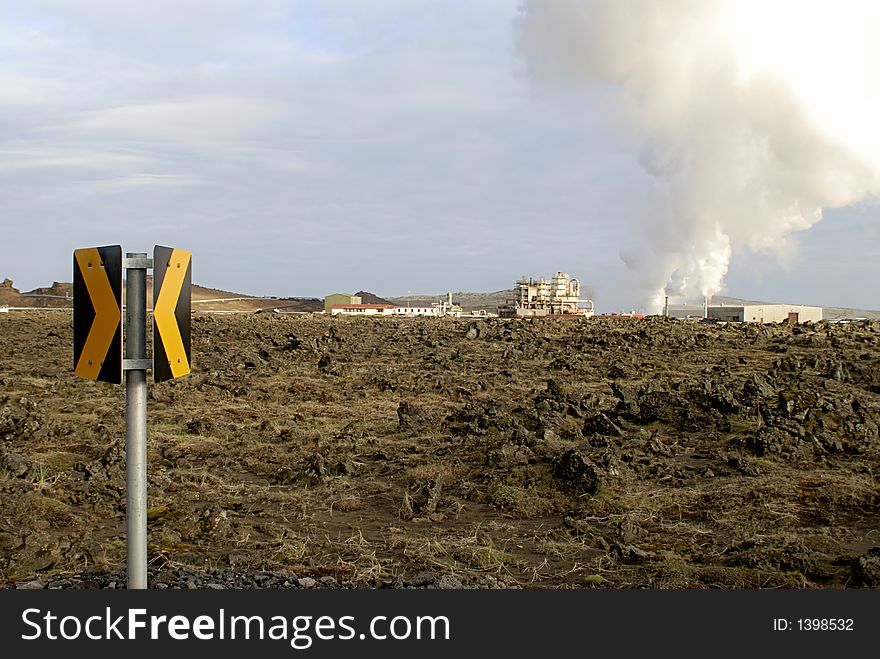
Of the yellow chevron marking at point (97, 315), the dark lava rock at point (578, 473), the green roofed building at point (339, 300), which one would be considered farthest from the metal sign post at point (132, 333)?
the green roofed building at point (339, 300)

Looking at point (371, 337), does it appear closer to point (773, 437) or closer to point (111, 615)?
point (773, 437)

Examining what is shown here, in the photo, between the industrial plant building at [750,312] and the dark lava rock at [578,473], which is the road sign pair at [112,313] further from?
the industrial plant building at [750,312]

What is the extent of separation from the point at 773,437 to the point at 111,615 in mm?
11327

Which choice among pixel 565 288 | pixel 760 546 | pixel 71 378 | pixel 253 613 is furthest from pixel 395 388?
pixel 565 288

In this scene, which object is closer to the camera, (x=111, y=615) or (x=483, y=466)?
(x=111, y=615)

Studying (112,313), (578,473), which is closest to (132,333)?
(112,313)

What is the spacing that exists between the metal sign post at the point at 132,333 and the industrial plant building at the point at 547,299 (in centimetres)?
7511

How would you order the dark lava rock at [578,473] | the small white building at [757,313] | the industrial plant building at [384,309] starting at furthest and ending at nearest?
the industrial plant building at [384,309], the small white building at [757,313], the dark lava rock at [578,473]

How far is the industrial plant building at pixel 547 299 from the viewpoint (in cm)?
8258

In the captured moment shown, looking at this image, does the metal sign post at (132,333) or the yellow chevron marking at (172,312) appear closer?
the metal sign post at (132,333)

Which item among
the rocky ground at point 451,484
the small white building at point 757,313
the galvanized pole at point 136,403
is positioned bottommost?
the rocky ground at point 451,484

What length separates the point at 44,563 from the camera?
7.53 m

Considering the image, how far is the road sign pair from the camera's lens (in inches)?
176

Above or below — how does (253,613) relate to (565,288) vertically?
below
